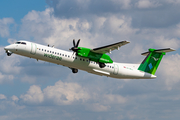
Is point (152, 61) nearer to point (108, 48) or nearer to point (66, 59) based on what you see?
point (108, 48)

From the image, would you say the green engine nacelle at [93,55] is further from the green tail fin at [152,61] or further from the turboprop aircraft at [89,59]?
the green tail fin at [152,61]

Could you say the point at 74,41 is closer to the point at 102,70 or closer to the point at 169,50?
the point at 102,70

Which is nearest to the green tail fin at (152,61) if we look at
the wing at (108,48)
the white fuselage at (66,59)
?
the white fuselage at (66,59)

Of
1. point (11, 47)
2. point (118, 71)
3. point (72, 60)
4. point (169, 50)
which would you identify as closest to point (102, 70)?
point (118, 71)

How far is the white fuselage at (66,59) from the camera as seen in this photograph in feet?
97.3

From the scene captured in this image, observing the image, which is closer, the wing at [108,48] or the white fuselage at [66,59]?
the white fuselage at [66,59]

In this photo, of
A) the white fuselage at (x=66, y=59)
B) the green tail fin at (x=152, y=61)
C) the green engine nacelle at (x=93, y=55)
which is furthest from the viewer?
the green tail fin at (x=152, y=61)

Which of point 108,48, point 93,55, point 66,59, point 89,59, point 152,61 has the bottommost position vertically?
point 66,59

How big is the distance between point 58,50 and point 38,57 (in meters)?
2.62

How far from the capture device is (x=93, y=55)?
104 feet

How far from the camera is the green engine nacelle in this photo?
1223 inches

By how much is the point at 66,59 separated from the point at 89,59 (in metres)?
3.05

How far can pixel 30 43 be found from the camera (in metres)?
30.1

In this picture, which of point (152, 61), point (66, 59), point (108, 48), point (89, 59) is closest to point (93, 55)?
point (89, 59)
